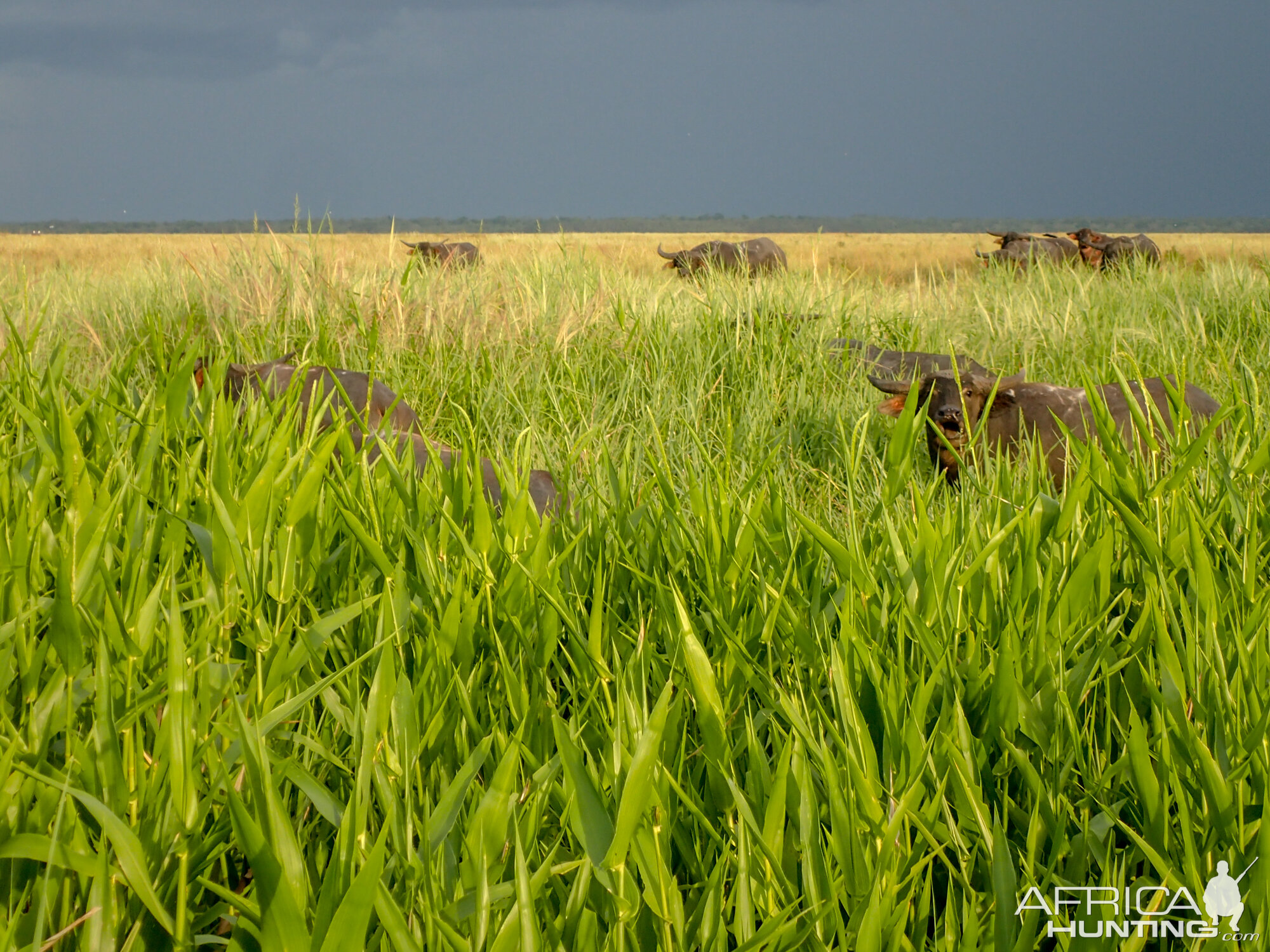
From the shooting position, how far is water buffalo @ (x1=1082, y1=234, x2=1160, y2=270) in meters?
11.7

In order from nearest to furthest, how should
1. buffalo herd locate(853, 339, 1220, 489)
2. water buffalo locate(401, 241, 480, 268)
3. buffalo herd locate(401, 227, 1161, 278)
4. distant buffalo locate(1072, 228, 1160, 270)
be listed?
buffalo herd locate(853, 339, 1220, 489) < water buffalo locate(401, 241, 480, 268) < buffalo herd locate(401, 227, 1161, 278) < distant buffalo locate(1072, 228, 1160, 270)

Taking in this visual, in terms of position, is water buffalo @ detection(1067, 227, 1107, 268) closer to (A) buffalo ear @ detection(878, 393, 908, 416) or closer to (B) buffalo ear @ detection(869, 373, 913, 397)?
(B) buffalo ear @ detection(869, 373, 913, 397)

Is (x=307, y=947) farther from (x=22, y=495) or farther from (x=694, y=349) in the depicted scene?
(x=694, y=349)

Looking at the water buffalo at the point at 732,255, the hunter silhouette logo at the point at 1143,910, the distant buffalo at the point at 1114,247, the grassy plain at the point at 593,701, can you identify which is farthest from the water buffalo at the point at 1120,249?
the hunter silhouette logo at the point at 1143,910

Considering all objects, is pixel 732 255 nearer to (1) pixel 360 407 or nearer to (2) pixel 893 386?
(2) pixel 893 386

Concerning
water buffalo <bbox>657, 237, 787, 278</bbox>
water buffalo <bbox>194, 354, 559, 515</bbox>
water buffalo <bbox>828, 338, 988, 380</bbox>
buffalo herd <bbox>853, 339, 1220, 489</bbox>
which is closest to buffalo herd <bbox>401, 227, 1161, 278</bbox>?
water buffalo <bbox>657, 237, 787, 278</bbox>

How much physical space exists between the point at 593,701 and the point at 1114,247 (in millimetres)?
13251

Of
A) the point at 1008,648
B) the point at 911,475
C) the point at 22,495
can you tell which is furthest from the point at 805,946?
the point at 22,495

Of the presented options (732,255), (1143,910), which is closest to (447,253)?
(732,255)

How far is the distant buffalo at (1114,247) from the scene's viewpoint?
11.9 m

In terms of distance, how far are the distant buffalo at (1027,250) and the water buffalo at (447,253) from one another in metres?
5.81

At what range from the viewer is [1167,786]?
1.06 meters

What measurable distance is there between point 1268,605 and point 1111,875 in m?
0.58

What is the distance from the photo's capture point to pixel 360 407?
120 inches
